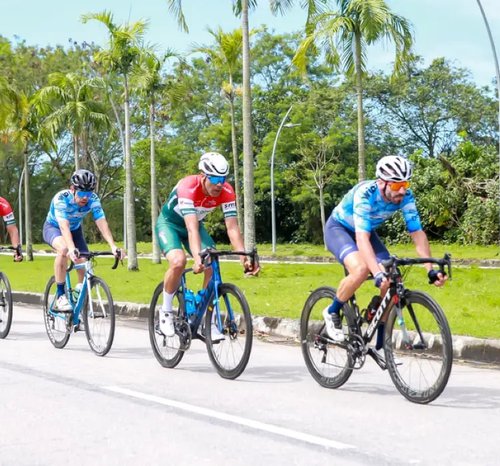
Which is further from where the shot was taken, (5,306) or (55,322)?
(5,306)

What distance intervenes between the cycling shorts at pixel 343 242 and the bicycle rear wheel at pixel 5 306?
17.1ft

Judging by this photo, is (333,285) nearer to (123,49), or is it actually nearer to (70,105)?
(123,49)

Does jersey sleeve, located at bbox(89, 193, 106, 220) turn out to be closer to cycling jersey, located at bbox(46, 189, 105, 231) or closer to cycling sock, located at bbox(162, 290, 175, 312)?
cycling jersey, located at bbox(46, 189, 105, 231)

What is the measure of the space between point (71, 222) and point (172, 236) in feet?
6.58

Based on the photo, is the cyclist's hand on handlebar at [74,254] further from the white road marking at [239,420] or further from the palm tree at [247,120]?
the palm tree at [247,120]

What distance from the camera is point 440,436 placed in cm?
562

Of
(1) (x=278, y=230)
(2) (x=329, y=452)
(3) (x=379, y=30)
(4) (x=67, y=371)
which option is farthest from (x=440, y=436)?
(1) (x=278, y=230)

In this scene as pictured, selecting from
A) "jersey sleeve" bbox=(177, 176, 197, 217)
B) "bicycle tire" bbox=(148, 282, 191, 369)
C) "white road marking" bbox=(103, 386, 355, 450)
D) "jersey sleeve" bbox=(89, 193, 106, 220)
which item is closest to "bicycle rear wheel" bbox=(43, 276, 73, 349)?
"jersey sleeve" bbox=(89, 193, 106, 220)

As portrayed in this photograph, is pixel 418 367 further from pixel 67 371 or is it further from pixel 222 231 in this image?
pixel 222 231

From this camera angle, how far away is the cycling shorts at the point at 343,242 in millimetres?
7504

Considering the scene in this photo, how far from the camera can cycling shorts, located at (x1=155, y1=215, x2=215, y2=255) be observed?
8.73 meters

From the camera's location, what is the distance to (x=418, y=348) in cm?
666

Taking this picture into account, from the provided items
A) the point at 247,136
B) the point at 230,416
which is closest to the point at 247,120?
the point at 247,136

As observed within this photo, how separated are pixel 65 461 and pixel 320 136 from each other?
5233cm
